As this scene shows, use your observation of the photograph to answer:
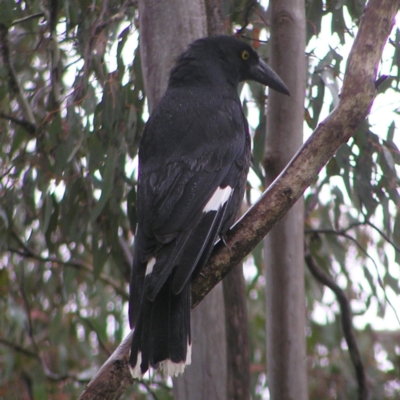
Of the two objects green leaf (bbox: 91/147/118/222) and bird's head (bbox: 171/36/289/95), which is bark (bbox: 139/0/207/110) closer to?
bird's head (bbox: 171/36/289/95)

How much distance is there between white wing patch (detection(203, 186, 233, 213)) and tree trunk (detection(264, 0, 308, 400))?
0.18m

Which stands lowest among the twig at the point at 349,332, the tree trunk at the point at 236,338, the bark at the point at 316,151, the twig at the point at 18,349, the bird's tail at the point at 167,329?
the twig at the point at 18,349

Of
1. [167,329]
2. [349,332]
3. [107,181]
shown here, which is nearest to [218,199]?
[167,329]

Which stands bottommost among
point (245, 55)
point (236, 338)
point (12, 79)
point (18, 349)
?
point (18, 349)

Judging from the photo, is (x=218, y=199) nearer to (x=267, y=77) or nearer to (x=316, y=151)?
(x=316, y=151)

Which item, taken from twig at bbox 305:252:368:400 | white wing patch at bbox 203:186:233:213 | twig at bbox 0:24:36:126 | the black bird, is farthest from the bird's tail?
twig at bbox 0:24:36:126

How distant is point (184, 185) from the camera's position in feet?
6.27

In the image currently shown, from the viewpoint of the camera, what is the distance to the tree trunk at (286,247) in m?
2.04

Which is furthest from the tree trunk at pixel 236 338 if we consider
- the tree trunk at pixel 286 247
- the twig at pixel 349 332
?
the twig at pixel 349 332

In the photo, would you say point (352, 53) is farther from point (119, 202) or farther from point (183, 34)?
point (119, 202)

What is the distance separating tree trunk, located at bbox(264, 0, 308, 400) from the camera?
2041 mm

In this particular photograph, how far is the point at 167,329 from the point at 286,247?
55 centimetres

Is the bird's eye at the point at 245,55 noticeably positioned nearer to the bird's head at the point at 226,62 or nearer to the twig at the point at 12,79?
the bird's head at the point at 226,62

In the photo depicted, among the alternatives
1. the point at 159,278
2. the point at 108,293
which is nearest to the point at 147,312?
the point at 159,278
